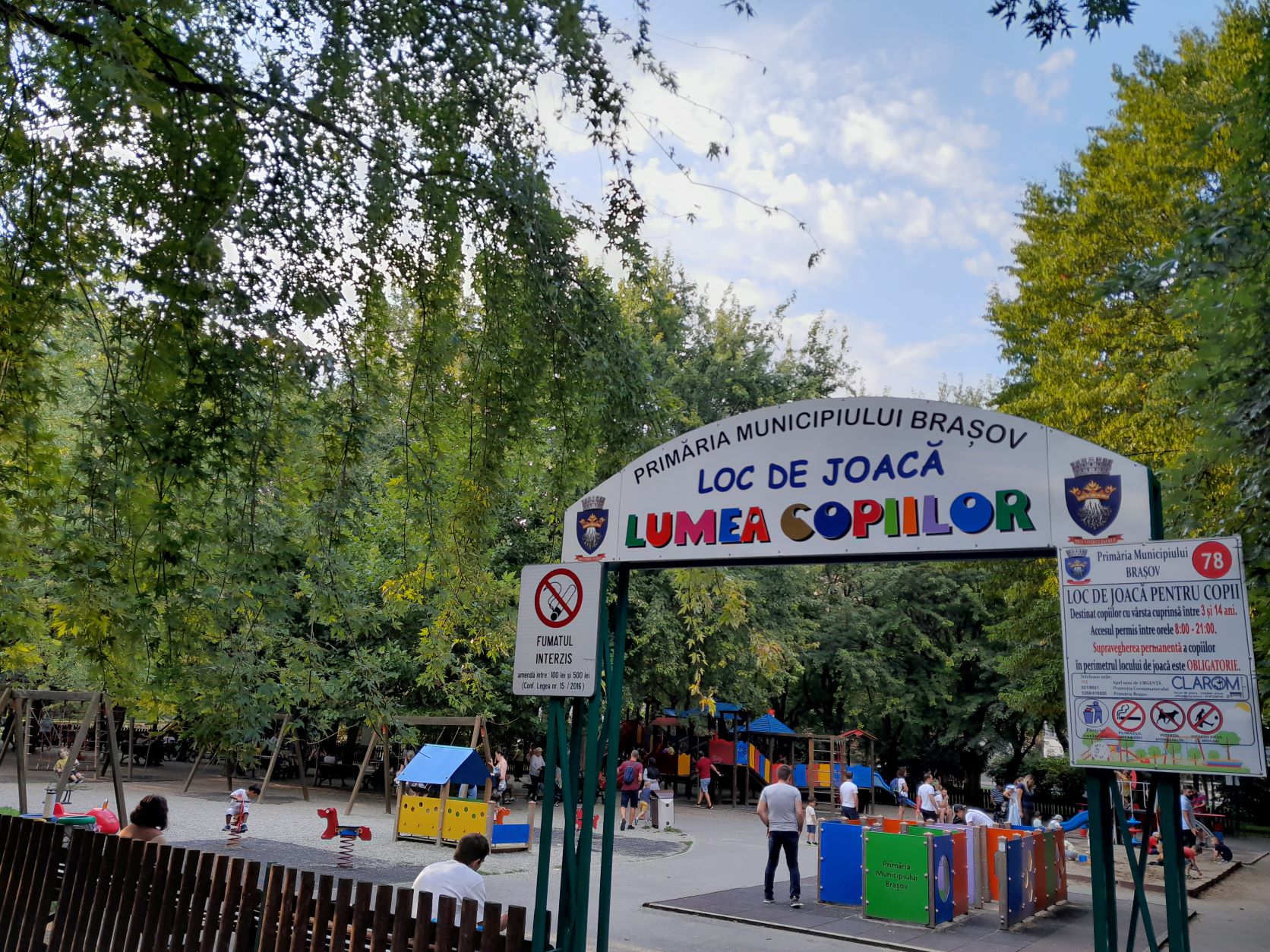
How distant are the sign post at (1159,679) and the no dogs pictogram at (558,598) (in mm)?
2943

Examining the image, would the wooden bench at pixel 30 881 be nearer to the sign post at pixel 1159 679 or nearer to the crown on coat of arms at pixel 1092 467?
the sign post at pixel 1159 679

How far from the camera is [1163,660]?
4.37m

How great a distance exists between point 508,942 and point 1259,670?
6.71 m

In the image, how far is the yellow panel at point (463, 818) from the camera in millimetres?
15331

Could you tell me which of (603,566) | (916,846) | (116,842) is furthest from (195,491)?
(916,846)

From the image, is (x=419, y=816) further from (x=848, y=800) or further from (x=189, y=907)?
(x=189, y=907)

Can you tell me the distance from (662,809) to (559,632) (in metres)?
15.3

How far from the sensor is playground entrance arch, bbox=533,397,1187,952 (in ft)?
15.6

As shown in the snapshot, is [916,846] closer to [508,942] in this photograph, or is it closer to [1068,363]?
[508,942]

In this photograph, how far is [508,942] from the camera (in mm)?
4922

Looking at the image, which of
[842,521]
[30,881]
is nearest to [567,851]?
[842,521]

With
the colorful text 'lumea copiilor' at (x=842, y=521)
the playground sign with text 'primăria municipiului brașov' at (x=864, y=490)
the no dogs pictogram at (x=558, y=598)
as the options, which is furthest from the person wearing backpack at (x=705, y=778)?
the colorful text 'lumea copiilor' at (x=842, y=521)

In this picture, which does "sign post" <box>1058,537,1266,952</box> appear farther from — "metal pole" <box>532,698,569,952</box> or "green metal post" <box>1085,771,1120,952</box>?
"metal pole" <box>532,698,569,952</box>

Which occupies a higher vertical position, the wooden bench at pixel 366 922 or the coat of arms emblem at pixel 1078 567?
the coat of arms emblem at pixel 1078 567
